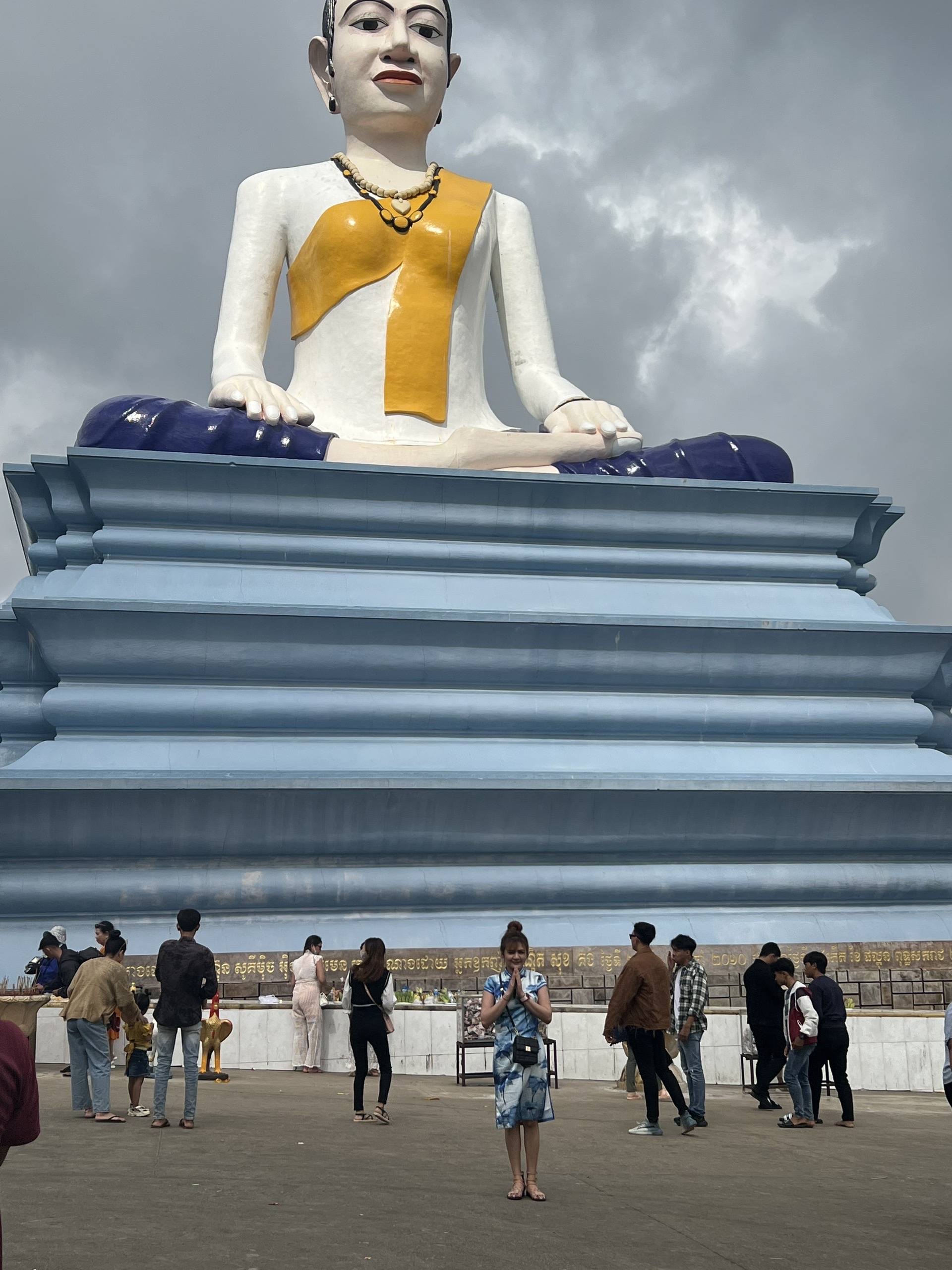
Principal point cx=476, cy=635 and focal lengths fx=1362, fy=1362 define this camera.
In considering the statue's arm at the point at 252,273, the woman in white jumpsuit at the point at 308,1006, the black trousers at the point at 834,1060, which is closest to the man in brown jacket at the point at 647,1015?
the black trousers at the point at 834,1060

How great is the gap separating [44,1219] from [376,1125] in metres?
2.72

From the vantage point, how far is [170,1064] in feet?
21.7

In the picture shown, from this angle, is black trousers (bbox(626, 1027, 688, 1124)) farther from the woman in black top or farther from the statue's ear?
the statue's ear

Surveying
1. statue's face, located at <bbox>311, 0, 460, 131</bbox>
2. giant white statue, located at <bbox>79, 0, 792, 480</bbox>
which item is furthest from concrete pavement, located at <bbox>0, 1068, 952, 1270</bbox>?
statue's face, located at <bbox>311, 0, 460, 131</bbox>

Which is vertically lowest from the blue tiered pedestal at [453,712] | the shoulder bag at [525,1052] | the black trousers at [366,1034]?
the black trousers at [366,1034]

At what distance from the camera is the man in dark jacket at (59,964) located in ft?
29.2

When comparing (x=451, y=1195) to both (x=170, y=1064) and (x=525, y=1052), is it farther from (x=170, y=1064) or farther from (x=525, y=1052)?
(x=170, y=1064)

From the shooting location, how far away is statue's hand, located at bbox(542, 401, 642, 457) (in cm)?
1308

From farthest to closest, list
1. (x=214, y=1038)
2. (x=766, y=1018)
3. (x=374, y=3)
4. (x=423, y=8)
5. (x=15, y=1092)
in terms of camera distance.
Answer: (x=423, y=8) → (x=374, y=3) → (x=214, y=1038) → (x=766, y=1018) → (x=15, y=1092)

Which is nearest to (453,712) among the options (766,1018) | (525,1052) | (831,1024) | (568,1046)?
(568,1046)

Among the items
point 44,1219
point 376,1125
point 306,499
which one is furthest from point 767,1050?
point 306,499

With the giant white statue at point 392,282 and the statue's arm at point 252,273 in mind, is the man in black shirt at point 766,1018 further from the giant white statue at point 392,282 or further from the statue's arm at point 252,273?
the statue's arm at point 252,273

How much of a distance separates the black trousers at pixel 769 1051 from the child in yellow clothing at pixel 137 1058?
11.7ft

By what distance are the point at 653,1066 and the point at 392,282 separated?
9.19 meters
